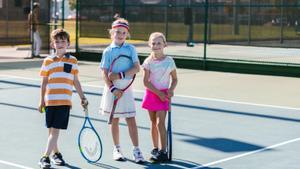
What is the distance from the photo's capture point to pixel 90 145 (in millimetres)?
7133

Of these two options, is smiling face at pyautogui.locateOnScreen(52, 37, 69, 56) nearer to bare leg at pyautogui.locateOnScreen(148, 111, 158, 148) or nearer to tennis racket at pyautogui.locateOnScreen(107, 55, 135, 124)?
tennis racket at pyautogui.locateOnScreen(107, 55, 135, 124)

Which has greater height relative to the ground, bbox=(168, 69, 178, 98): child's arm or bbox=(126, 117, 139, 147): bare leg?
bbox=(168, 69, 178, 98): child's arm

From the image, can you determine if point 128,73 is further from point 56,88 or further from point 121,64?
point 56,88

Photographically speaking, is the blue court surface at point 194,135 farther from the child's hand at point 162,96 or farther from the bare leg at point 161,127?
the child's hand at point 162,96

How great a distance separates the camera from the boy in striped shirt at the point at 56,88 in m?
6.85

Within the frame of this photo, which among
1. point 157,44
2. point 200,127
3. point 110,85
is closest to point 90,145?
point 110,85

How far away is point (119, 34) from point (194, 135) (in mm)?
2348

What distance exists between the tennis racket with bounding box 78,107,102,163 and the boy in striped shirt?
334 millimetres

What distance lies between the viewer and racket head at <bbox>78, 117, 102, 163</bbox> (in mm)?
7047

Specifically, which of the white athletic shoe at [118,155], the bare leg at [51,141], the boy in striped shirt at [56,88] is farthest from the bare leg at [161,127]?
the bare leg at [51,141]

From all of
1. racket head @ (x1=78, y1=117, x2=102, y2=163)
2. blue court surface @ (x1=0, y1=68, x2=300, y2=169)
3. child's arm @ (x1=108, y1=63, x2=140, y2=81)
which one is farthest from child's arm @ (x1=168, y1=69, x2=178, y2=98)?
racket head @ (x1=78, y1=117, x2=102, y2=163)

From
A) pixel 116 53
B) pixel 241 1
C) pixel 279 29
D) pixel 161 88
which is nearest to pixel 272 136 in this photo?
pixel 161 88

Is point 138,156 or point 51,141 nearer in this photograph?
point 51,141

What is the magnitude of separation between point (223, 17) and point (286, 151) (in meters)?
15.0
